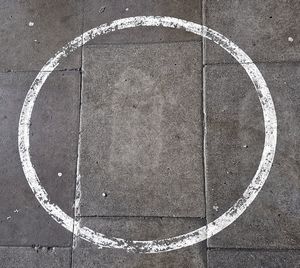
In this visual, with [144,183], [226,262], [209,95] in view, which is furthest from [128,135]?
[226,262]

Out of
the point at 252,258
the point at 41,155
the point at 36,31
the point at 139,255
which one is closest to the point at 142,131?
the point at 41,155

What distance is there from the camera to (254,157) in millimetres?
4301

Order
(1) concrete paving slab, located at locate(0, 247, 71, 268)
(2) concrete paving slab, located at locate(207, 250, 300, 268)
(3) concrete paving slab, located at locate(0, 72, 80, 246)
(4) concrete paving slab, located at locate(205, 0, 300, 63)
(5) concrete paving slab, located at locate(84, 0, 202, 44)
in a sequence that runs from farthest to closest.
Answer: (5) concrete paving slab, located at locate(84, 0, 202, 44) → (4) concrete paving slab, located at locate(205, 0, 300, 63) → (3) concrete paving slab, located at locate(0, 72, 80, 246) → (1) concrete paving slab, located at locate(0, 247, 71, 268) → (2) concrete paving slab, located at locate(207, 250, 300, 268)

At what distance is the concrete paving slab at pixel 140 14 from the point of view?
4.78 metres

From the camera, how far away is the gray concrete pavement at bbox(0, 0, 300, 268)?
4.18 metres

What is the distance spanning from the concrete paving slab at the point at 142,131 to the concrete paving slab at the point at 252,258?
1.48 feet

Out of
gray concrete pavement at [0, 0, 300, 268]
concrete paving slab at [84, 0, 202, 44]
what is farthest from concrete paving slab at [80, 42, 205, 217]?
concrete paving slab at [84, 0, 202, 44]

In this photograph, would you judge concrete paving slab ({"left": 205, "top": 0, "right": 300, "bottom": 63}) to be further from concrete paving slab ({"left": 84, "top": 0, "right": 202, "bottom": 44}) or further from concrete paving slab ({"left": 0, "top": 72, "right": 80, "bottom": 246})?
concrete paving slab ({"left": 0, "top": 72, "right": 80, "bottom": 246})

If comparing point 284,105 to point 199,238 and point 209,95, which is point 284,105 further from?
point 199,238

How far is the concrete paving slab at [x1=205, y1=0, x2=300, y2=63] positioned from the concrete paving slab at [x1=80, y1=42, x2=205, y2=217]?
0.40 metres

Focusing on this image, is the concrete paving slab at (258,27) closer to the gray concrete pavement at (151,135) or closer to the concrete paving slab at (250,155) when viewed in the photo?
the gray concrete pavement at (151,135)

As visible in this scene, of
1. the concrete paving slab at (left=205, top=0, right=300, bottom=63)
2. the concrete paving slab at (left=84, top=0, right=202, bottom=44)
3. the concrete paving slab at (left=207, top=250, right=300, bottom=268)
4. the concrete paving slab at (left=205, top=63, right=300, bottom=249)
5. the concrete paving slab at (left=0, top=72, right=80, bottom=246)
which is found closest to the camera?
the concrete paving slab at (left=207, top=250, right=300, bottom=268)

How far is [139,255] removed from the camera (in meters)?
4.16

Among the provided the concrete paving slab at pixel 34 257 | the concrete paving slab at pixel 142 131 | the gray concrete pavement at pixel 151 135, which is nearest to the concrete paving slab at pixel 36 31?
the gray concrete pavement at pixel 151 135
